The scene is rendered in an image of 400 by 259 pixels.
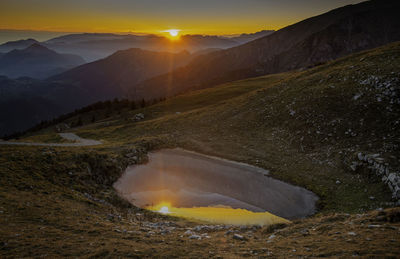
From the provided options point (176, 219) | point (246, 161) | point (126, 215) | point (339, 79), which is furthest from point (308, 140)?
point (126, 215)

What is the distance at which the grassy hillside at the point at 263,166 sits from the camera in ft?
33.8

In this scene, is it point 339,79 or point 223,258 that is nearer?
point 223,258

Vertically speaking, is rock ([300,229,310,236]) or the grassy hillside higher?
the grassy hillside

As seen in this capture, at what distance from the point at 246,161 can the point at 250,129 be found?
10.8 m

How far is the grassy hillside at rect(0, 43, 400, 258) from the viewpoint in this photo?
10297 millimetres

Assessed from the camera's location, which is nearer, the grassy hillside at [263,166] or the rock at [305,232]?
the grassy hillside at [263,166]

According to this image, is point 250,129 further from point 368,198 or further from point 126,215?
point 126,215

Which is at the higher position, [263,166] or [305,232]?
[263,166]

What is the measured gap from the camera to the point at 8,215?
40.3 ft

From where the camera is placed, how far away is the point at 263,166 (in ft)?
89.7

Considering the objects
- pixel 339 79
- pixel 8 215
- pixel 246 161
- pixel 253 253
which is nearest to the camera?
pixel 253 253

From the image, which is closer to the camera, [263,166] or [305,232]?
[305,232]

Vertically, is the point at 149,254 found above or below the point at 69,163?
below

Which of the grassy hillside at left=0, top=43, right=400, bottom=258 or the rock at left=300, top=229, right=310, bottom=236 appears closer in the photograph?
the grassy hillside at left=0, top=43, right=400, bottom=258
